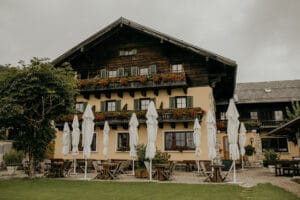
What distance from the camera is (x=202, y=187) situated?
10.8 meters

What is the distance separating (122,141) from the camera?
72.4ft

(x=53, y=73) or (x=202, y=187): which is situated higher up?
(x=53, y=73)

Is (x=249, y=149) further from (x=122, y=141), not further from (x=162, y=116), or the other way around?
(x=122, y=141)

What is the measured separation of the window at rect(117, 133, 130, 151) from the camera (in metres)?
21.8

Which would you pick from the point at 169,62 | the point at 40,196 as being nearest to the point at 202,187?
the point at 40,196

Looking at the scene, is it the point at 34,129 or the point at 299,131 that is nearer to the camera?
the point at 299,131

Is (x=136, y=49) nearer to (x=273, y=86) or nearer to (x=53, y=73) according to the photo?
(x=53, y=73)

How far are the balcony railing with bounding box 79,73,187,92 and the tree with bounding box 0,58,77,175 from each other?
5.65m

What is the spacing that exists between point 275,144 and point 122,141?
52.1 feet

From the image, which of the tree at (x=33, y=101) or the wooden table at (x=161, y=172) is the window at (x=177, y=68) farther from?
the wooden table at (x=161, y=172)

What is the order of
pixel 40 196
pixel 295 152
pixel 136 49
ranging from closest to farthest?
1. pixel 40 196
2. pixel 136 49
3. pixel 295 152

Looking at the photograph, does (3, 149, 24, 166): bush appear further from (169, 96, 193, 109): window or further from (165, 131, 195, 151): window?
(169, 96, 193, 109): window

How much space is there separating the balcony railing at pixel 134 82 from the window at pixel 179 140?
11.2ft

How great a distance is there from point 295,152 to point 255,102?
5.94 meters
